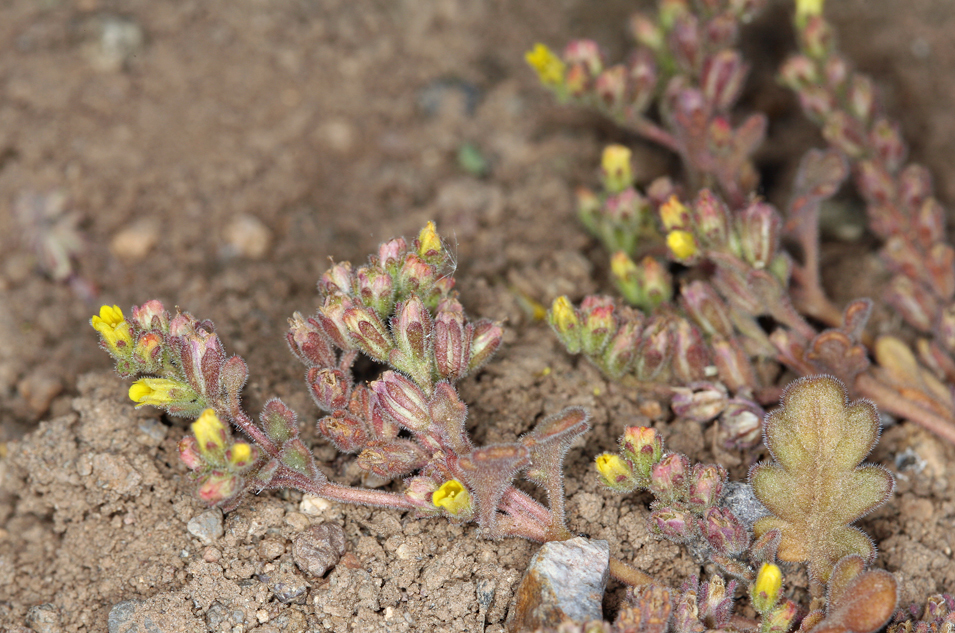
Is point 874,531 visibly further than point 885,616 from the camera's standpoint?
Yes

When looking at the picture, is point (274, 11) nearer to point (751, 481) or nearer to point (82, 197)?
point (82, 197)

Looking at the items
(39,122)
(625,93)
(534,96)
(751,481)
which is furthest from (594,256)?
(39,122)

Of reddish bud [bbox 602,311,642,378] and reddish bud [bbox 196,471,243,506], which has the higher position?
reddish bud [bbox 196,471,243,506]

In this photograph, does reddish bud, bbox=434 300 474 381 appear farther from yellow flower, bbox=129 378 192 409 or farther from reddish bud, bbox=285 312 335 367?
yellow flower, bbox=129 378 192 409

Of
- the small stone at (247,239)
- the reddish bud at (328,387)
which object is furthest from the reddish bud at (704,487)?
the small stone at (247,239)

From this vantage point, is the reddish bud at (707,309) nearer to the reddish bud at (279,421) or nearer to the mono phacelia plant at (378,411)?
the mono phacelia plant at (378,411)

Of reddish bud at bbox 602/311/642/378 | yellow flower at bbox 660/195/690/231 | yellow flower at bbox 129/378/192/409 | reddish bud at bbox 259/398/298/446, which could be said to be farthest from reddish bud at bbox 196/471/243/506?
yellow flower at bbox 660/195/690/231

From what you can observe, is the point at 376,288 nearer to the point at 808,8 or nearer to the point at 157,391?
the point at 157,391
